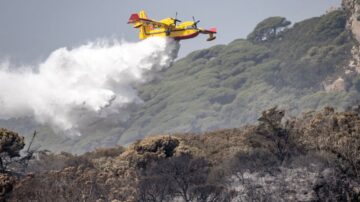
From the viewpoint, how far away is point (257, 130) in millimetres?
69062

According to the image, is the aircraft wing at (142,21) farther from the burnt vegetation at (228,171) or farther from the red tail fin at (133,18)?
the burnt vegetation at (228,171)

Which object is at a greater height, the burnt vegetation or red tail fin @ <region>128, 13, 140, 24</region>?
red tail fin @ <region>128, 13, 140, 24</region>

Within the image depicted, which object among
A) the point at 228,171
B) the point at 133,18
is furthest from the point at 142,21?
the point at 228,171

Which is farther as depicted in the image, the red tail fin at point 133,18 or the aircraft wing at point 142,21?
the red tail fin at point 133,18

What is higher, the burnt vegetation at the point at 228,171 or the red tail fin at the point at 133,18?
the red tail fin at the point at 133,18

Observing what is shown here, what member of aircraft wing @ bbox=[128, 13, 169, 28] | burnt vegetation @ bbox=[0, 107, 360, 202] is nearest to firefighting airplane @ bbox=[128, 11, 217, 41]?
aircraft wing @ bbox=[128, 13, 169, 28]

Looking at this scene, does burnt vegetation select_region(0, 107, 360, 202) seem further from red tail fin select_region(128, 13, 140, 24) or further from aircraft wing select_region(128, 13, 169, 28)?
red tail fin select_region(128, 13, 140, 24)

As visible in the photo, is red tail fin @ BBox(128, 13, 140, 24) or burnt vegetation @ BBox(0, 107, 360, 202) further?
red tail fin @ BBox(128, 13, 140, 24)

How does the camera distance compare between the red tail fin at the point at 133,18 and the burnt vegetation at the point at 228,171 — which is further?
the red tail fin at the point at 133,18

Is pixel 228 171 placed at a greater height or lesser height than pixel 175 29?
lesser

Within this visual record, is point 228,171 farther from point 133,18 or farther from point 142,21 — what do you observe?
point 133,18

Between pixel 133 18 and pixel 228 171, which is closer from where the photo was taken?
pixel 228 171

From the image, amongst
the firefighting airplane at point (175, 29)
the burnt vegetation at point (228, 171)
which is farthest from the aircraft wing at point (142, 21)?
the burnt vegetation at point (228, 171)

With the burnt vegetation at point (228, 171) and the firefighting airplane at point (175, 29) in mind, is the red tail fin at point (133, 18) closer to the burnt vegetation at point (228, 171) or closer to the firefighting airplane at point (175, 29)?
the firefighting airplane at point (175, 29)
